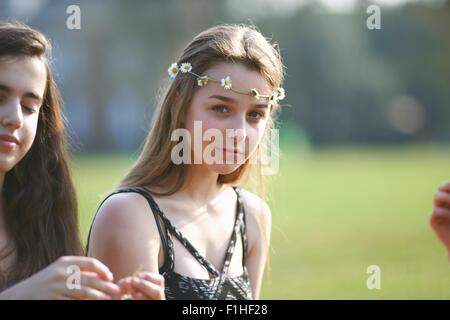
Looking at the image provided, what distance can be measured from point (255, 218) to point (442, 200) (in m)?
1.71

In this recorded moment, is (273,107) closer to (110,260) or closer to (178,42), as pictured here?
(110,260)

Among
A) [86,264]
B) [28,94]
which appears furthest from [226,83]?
[86,264]

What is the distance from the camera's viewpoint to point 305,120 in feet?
180

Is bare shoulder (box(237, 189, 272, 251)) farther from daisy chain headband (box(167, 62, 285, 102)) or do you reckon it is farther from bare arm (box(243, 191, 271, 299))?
daisy chain headband (box(167, 62, 285, 102))

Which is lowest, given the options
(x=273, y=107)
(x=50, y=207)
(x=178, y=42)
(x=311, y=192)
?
(x=50, y=207)

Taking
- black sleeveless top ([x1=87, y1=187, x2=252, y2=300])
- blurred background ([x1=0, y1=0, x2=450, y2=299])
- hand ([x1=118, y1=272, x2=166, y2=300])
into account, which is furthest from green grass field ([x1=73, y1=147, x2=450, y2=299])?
blurred background ([x1=0, y1=0, x2=450, y2=299])

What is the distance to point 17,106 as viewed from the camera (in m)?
2.98

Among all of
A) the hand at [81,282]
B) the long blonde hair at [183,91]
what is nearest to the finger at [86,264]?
the hand at [81,282]

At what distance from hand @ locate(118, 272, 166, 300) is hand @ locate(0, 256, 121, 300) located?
0.07 meters

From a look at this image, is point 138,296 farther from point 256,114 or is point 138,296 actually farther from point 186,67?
point 186,67

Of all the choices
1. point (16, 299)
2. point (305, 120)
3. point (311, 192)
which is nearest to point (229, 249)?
point (16, 299)
